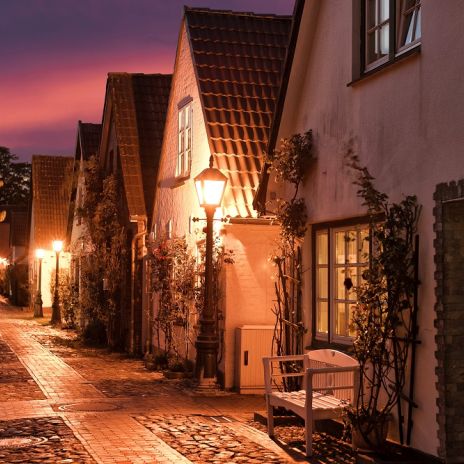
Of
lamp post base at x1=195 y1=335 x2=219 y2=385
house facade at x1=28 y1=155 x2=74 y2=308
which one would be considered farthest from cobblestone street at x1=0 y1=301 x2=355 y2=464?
house facade at x1=28 y1=155 x2=74 y2=308

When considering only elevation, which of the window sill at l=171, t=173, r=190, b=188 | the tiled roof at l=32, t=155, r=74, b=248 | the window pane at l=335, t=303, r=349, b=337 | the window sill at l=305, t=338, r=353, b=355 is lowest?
the window sill at l=305, t=338, r=353, b=355

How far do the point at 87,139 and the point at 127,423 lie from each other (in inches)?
842

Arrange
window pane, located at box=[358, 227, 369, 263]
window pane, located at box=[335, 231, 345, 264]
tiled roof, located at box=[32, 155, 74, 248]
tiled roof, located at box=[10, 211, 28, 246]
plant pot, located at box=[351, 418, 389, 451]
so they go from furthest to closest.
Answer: tiled roof, located at box=[10, 211, 28, 246], tiled roof, located at box=[32, 155, 74, 248], window pane, located at box=[335, 231, 345, 264], window pane, located at box=[358, 227, 369, 263], plant pot, located at box=[351, 418, 389, 451]

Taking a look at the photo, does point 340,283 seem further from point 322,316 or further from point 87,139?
point 87,139

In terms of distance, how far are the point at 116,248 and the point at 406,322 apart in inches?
552

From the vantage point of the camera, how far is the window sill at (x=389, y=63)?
859 centimetres

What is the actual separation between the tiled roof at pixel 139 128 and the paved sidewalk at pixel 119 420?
4.89m

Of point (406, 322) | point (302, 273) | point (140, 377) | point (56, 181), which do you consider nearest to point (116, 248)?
point (140, 377)

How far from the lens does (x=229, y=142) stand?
15039 millimetres

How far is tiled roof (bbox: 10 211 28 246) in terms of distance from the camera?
63.7 metres

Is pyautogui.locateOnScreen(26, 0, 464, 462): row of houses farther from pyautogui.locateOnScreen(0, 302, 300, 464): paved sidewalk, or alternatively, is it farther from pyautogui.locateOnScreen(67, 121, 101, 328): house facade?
pyautogui.locateOnScreen(67, 121, 101, 328): house facade

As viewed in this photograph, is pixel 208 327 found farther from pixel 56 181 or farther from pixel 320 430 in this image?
pixel 56 181

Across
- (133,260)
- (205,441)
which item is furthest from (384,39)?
(133,260)

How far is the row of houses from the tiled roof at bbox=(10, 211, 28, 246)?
44298mm
